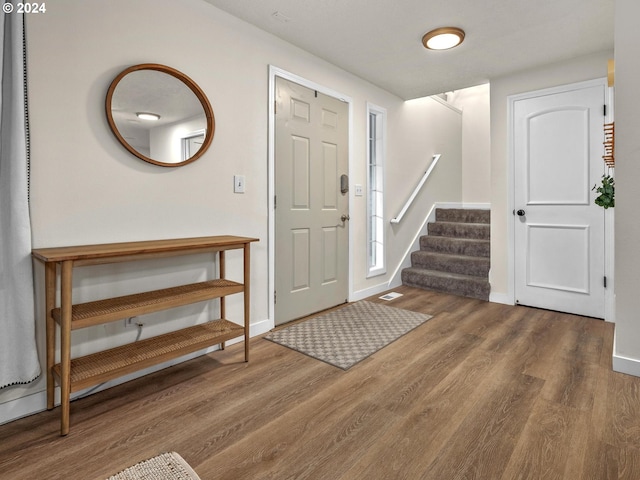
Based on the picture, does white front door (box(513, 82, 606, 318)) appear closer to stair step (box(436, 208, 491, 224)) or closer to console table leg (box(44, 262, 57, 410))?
stair step (box(436, 208, 491, 224))

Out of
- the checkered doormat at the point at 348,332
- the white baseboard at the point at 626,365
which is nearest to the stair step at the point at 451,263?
the checkered doormat at the point at 348,332

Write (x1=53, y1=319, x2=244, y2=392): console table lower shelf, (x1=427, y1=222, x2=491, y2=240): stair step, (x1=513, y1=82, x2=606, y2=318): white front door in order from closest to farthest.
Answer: (x1=53, y1=319, x2=244, y2=392): console table lower shelf < (x1=513, y1=82, x2=606, y2=318): white front door < (x1=427, y1=222, x2=491, y2=240): stair step

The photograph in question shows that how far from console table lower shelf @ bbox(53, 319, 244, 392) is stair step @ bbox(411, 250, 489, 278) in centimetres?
294

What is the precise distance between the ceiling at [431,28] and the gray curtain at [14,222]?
128 cm

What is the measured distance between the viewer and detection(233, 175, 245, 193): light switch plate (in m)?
2.64

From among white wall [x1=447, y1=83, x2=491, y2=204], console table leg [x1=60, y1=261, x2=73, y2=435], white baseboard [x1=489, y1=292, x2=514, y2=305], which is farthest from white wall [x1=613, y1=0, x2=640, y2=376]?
white wall [x1=447, y1=83, x2=491, y2=204]

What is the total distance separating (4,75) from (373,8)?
2.14m

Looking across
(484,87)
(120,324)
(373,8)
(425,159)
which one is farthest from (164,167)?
(484,87)

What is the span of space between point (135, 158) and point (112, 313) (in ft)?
A: 3.06

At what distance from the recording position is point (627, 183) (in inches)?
82.2

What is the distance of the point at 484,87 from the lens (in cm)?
554

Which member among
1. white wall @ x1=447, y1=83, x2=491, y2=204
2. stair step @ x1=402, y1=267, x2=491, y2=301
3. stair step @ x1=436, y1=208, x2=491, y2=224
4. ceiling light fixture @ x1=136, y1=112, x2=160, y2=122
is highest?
white wall @ x1=447, y1=83, x2=491, y2=204

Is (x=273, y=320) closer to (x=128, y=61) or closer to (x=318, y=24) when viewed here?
(x=128, y=61)

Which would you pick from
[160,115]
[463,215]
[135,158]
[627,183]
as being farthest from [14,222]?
[463,215]
